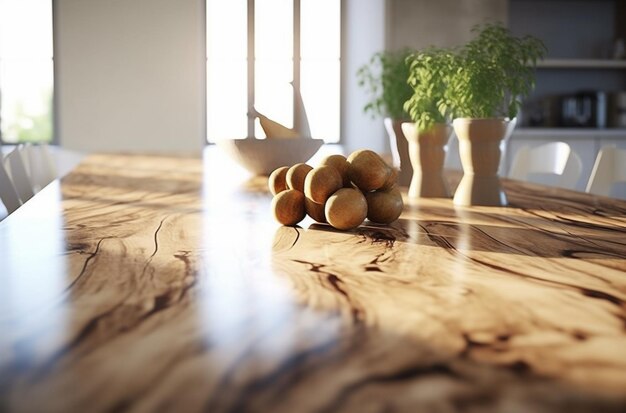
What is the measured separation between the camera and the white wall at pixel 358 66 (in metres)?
5.57

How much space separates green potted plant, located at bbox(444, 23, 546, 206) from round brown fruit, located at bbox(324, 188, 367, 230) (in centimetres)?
41

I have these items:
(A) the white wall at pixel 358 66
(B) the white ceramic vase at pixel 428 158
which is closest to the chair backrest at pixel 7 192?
(B) the white ceramic vase at pixel 428 158

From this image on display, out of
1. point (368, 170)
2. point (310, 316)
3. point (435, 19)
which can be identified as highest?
point (435, 19)

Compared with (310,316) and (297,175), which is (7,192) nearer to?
(297,175)

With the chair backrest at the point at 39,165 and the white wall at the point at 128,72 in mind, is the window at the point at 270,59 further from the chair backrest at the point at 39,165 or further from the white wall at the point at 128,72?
the chair backrest at the point at 39,165

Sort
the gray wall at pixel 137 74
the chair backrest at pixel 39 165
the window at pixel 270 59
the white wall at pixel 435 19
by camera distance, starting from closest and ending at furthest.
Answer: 1. the chair backrest at pixel 39 165
2. the white wall at pixel 435 19
3. the gray wall at pixel 137 74
4. the window at pixel 270 59

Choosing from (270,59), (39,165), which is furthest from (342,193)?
(270,59)

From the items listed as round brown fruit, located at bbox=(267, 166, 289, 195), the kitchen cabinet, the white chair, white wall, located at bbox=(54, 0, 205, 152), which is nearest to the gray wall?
white wall, located at bbox=(54, 0, 205, 152)

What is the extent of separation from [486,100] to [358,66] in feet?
14.9

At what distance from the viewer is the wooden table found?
0.45 meters

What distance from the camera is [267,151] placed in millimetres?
2131

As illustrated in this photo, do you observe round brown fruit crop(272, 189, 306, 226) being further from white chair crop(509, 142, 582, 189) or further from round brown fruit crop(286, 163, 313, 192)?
white chair crop(509, 142, 582, 189)

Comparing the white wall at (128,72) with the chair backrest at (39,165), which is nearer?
the chair backrest at (39,165)

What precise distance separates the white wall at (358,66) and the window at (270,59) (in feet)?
0.27
